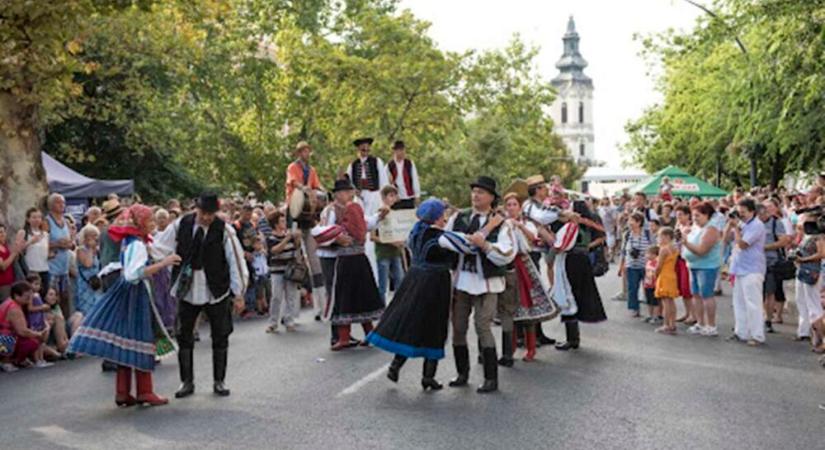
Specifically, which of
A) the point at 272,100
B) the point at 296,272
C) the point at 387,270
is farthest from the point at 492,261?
the point at 272,100

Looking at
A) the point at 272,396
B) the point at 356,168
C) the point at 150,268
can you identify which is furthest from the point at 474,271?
the point at 356,168

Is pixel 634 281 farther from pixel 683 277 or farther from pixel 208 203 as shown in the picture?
pixel 208 203

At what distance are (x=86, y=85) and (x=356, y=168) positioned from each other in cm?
1911

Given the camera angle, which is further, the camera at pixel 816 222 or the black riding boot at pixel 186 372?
the camera at pixel 816 222

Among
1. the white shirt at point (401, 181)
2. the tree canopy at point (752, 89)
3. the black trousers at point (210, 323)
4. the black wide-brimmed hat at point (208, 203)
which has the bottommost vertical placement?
the black trousers at point (210, 323)

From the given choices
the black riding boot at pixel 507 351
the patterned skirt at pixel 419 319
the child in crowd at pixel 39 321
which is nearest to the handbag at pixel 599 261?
the black riding boot at pixel 507 351

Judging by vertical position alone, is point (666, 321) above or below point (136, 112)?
below

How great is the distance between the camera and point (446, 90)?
37.9 m

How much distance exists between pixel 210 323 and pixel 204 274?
46 centimetres

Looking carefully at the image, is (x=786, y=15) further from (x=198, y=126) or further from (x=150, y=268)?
(x=198, y=126)

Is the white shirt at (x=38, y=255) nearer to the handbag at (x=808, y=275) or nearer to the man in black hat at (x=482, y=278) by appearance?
the man in black hat at (x=482, y=278)

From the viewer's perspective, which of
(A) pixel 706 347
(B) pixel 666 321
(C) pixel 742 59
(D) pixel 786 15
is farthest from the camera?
(C) pixel 742 59

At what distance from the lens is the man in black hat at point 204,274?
31.6 feet

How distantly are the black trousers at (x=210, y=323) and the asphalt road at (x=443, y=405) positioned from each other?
51 cm
